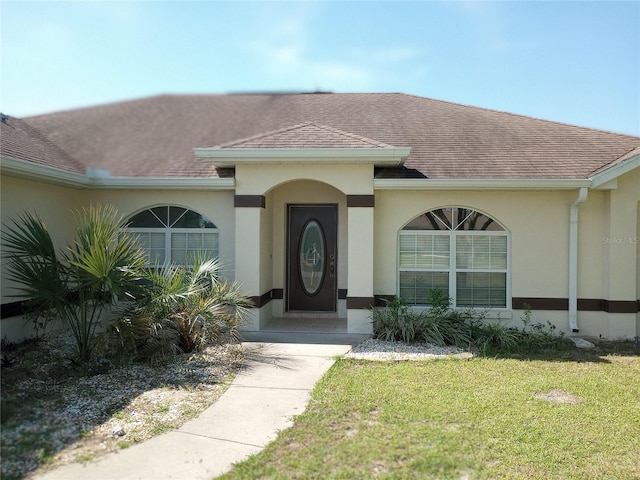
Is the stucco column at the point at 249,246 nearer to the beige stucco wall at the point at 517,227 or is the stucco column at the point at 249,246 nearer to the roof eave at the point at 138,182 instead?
the roof eave at the point at 138,182

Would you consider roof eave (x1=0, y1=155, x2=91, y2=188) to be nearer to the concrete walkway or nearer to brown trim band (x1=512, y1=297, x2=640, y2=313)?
the concrete walkway

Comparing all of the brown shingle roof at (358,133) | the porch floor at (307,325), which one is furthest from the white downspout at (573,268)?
the porch floor at (307,325)

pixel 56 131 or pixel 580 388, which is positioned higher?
pixel 56 131

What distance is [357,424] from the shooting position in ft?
15.8

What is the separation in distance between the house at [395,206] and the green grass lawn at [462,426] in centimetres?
251

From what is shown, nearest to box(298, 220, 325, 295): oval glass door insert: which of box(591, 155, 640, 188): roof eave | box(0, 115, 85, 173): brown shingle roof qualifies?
box(0, 115, 85, 173): brown shingle roof

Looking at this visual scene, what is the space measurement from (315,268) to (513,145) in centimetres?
513

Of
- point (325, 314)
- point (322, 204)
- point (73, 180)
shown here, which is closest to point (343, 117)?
point (322, 204)

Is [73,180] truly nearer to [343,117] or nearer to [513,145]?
[343,117]

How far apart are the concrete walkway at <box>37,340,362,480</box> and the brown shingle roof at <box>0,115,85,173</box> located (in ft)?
17.3


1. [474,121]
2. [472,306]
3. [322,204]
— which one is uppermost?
[474,121]

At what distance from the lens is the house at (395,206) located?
→ 8773 mm

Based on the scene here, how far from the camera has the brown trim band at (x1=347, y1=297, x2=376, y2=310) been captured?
29.0 ft

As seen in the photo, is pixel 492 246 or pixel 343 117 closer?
pixel 492 246
